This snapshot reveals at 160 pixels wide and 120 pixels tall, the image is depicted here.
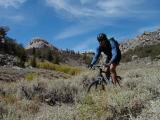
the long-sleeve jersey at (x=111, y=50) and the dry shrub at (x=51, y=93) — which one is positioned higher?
the long-sleeve jersey at (x=111, y=50)

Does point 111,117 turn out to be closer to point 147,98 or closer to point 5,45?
point 147,98

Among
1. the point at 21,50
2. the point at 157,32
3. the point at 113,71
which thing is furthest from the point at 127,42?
the point at 113,71

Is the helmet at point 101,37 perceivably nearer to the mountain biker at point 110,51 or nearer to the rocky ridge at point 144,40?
the mountain biker at point 110,51

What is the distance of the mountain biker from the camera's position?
44.9ft

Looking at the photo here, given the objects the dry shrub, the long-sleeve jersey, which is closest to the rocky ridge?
the dry shrub

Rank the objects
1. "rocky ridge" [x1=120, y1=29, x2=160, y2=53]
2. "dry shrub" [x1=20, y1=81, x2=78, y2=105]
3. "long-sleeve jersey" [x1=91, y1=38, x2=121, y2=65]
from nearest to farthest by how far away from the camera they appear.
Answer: "long-sleeve jersey" [x1=91, y1=38, x2=121, y2=65] → "dry shrub" [x1=20, y1=81, x2=78, y2=105] → "rocky ridge" [x1=120, y1=29, x2=160, y2=53]

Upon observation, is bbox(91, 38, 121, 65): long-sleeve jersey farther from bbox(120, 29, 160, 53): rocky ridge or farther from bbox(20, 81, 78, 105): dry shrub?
bbox(120, 29, 160, 53): rocky ridge

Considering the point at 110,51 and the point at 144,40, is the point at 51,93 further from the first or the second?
the point at 144,40

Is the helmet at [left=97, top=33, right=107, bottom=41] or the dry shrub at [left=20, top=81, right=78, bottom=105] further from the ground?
the helmet at [left=97, top=33, right=107, bottom=41]

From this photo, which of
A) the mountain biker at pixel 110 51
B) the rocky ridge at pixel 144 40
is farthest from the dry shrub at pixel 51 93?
the rocky ridge at pixel 144 40

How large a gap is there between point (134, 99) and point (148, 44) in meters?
76.1

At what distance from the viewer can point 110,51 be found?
14352 millimetres

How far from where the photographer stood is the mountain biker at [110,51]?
13695 millimetres

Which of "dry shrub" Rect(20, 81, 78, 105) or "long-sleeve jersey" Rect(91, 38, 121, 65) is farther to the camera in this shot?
"dry shrub" Rect(20, 81, 78, 105)
